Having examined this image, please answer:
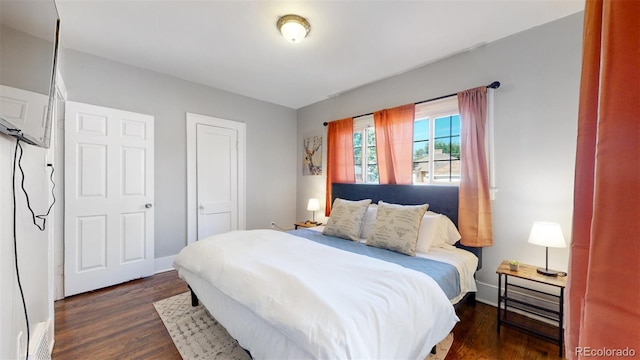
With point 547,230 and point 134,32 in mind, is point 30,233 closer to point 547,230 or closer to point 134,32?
point 134,32

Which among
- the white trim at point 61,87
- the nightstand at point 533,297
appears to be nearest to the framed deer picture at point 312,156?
the nightstand at point 533,297

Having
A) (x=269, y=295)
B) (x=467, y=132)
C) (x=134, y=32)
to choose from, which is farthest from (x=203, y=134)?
(x=467, y=132)

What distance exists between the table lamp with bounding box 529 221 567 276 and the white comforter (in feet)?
3.31

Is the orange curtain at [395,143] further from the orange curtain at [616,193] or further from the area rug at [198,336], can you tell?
the orange curtain at [616,193]

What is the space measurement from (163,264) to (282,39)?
10.3ft

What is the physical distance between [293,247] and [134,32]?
8.21 ft

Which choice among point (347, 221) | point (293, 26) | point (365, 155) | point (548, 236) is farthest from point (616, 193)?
point (365, 155)

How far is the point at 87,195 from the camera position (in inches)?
111

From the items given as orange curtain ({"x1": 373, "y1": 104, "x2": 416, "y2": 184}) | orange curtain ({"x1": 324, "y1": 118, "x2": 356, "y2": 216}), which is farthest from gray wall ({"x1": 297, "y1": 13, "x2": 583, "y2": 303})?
orange curtain ({"x1": 324, "y1": 118, "x2": 356, "y2": 216})

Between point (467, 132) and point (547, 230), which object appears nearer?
point (547, 230)

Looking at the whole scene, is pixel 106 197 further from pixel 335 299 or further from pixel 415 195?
pixel 415 195

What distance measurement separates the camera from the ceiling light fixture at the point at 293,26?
2.15 metres

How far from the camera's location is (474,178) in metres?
2.55

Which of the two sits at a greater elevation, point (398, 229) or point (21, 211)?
point (21, 211)
